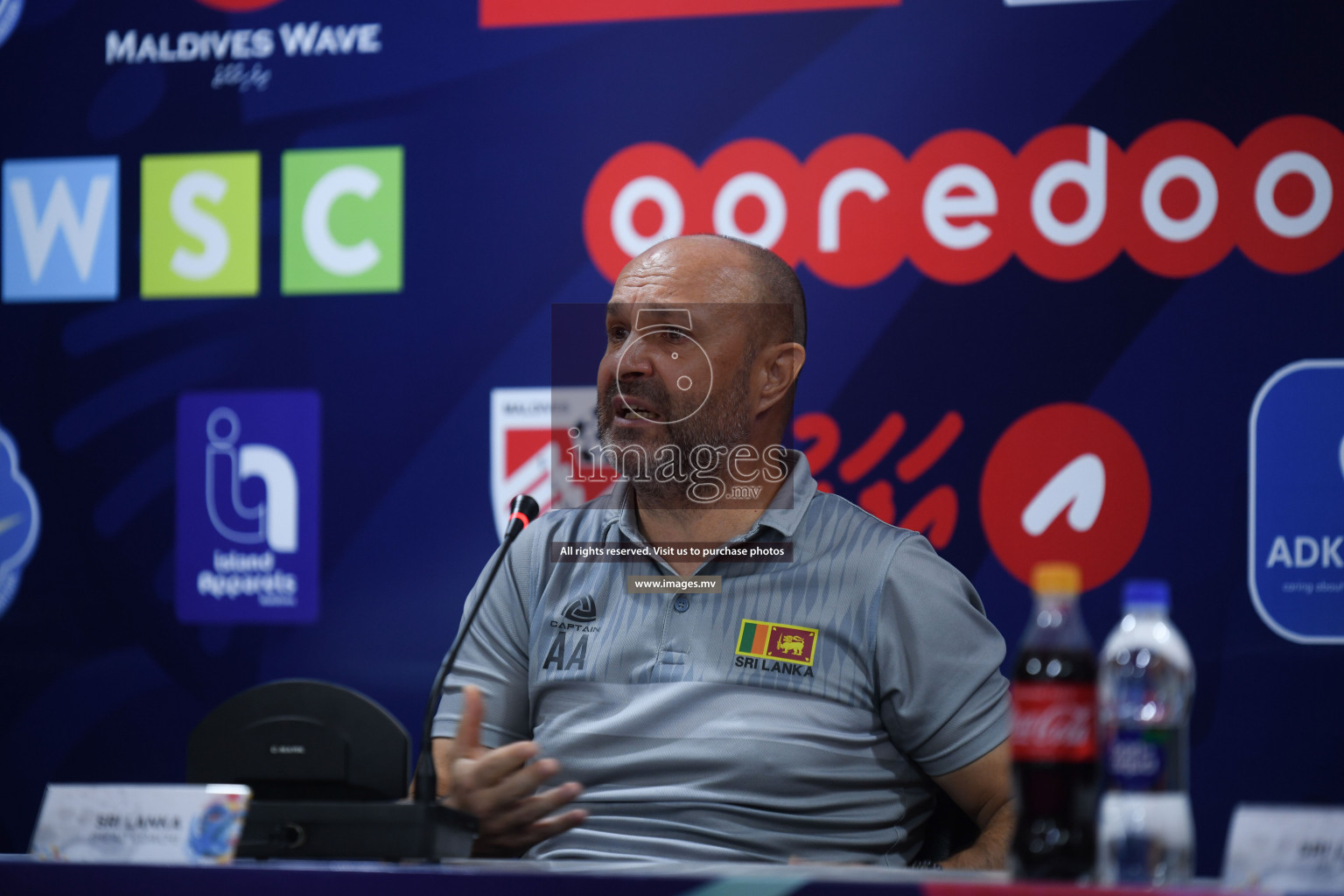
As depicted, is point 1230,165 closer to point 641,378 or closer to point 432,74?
point 641,378

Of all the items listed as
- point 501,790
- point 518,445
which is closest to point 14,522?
point 518,445

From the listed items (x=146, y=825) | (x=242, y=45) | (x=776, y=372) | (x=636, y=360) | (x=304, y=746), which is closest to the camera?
(x=146, y=825)

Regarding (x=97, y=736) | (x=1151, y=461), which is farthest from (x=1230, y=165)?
(x=97, y=736)

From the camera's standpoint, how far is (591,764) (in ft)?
4.93

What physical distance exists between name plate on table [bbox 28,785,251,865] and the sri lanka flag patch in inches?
27.1

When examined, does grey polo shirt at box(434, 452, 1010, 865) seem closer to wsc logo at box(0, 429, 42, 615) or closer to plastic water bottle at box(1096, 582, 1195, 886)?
plastic water bottle at box(1096, 582, 1195, 886)

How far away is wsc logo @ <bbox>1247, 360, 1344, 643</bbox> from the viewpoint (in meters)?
2.01

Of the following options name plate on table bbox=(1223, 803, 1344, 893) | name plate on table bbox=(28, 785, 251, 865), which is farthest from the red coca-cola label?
name plate on table bbox=(28, 785, 251, 865)

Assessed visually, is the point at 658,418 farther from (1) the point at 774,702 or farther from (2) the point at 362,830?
(2) the point at 362,830

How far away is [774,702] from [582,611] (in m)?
0.29

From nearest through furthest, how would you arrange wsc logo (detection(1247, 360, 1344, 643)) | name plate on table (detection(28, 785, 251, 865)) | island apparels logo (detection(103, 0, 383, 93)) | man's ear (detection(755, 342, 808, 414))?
name plate on table (detection(28, 785, 251, 865)) → man's ear (detection(755, 342, 808, 414)) → wsc logo (detection(1247, 360, 1344, 643)) → island apparels logo (detection(103, 0, 383, 93))

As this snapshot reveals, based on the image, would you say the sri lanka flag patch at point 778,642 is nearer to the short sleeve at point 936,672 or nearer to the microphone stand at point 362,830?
the short sleeve at point 936,672

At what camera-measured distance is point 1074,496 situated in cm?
207

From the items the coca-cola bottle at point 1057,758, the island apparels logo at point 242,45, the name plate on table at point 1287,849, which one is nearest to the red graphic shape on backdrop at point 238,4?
the island apparels logo at point 242,45
